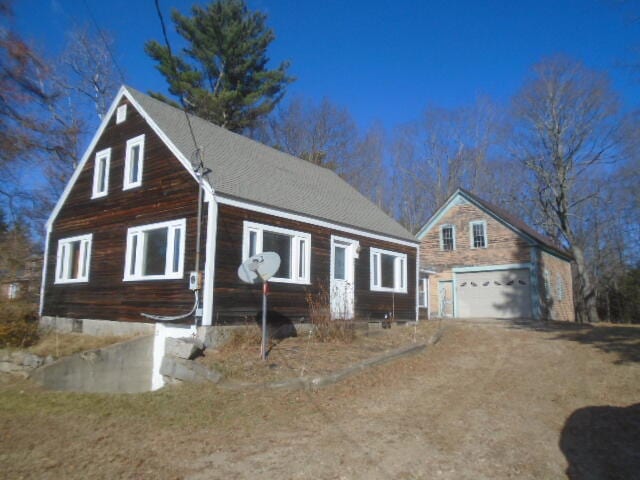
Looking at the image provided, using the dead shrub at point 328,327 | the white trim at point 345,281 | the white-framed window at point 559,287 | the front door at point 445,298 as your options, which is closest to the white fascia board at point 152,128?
the dead shrub at point 328,327

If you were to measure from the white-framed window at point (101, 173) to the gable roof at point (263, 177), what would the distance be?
224cm

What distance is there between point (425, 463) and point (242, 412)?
3322 millimetres

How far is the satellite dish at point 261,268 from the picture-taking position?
10.2 metres

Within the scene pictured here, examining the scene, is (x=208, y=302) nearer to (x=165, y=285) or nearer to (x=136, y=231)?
(x=165, y=285)

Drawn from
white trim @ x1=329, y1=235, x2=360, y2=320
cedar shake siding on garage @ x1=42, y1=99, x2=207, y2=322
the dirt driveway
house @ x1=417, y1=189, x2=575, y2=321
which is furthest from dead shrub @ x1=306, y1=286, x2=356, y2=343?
house @ x1=417, y1=189, x2=575, y2=321

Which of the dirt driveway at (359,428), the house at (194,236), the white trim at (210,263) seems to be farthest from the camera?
the house at (194,236)

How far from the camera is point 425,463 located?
5.55 meters

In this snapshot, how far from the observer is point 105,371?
1153cm

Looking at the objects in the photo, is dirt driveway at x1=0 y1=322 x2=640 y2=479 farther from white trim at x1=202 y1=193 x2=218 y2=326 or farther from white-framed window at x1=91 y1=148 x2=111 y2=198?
white-framed window at x1=91 y1=148 x2=111 y2=198

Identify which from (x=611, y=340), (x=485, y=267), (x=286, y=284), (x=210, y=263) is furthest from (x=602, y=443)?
(x=485, y=267)

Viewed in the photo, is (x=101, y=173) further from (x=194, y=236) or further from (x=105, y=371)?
(x=105, y=371)

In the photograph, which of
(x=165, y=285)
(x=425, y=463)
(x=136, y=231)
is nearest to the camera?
(x=425, y=463)

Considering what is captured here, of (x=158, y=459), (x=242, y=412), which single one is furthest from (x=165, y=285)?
(x=158, y=459)

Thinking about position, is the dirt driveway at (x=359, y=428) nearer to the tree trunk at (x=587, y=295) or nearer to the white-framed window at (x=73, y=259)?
the white-framed window at (x=73, y=259)
